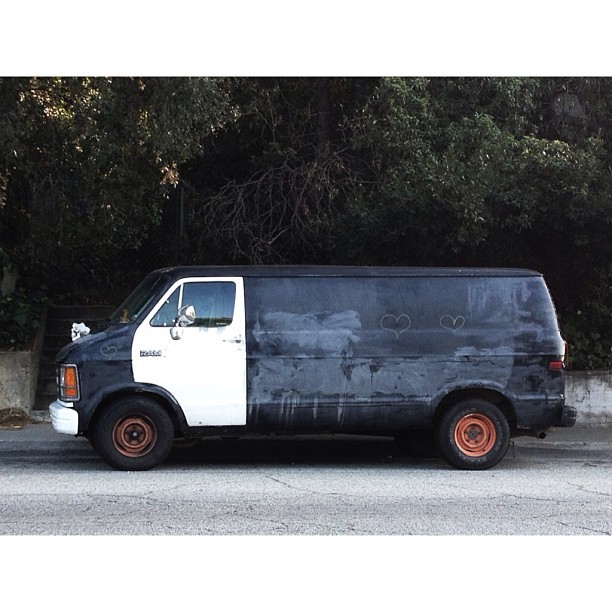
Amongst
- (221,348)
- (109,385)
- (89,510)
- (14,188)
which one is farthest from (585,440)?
(14,188)

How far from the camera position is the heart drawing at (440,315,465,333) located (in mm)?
10734

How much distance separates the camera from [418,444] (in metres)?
11.7

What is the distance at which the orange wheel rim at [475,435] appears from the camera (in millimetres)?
10680

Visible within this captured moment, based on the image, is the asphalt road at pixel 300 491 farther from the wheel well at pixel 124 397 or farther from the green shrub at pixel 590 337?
the green shrub at pixel 590 337

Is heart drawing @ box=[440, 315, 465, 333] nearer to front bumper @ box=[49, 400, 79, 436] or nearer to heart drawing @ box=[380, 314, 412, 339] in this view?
heart drawing @ box=[380, 314, 412, 339]

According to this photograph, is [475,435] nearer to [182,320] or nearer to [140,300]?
[182,320]

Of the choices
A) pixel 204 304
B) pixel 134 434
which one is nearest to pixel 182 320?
pixel 204 304

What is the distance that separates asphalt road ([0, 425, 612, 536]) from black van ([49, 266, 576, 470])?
471 mm

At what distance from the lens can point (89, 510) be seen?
8.25m

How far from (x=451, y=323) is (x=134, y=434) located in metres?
3.41

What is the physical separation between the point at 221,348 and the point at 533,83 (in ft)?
25.0

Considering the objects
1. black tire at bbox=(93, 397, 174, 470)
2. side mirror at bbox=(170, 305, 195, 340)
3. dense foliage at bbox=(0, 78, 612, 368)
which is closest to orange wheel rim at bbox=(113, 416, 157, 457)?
black tire at bbox=(93, 397, 174, 470)

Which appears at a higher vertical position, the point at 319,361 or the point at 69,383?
the point at 319,361

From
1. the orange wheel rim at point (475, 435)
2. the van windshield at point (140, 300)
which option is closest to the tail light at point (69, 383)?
the van windshield at point (140, 300)
